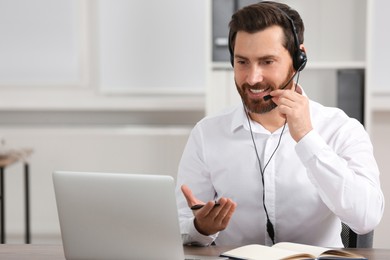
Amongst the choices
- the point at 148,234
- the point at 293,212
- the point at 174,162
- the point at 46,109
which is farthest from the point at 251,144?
the point at 46,109

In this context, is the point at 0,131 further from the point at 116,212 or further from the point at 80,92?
the point at 116,212

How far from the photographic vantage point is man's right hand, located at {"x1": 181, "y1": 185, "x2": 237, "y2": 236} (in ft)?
5.52

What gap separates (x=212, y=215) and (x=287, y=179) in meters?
0.37

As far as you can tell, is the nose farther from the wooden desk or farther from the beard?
the wooden desk

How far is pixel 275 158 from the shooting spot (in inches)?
80.4

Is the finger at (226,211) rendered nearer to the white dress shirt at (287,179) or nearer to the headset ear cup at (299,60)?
the white dress shirt at (287,179)

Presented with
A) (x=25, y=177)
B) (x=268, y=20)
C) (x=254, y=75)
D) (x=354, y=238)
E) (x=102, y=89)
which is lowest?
(x=25, y=177)

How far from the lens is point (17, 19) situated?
→ 3721 millimetres

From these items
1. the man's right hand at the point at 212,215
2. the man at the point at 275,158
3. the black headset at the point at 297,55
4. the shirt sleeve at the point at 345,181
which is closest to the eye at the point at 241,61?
the man at the point at 275,158

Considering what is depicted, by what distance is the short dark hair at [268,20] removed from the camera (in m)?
1.99

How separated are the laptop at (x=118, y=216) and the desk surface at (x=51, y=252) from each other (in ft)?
0.51

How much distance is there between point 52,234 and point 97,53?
968 millimetres

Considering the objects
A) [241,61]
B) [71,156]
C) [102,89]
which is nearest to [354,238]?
[241,61]

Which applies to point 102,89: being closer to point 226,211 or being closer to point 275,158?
point 275,158
